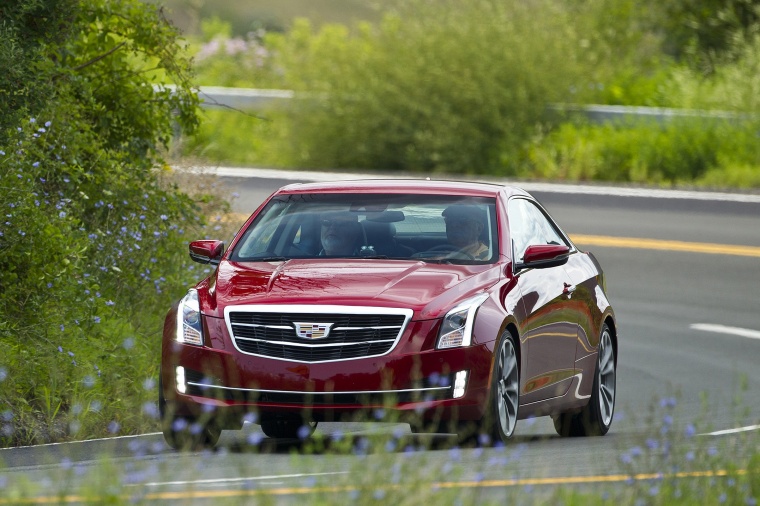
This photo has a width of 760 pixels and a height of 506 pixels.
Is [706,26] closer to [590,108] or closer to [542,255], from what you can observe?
[590,108]

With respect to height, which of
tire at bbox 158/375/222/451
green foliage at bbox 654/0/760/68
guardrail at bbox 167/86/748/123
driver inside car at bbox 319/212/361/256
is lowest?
guardrail at bbox 167/86/748/123

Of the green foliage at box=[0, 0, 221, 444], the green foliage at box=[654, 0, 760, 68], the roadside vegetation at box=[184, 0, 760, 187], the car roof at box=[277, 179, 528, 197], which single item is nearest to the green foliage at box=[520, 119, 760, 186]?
the roadside vegetation at box=[184, 0, 760, 187]

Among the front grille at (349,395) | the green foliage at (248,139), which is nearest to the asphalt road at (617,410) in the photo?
the front grille at (349,395)

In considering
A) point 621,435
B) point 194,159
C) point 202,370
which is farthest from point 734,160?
point 202,370

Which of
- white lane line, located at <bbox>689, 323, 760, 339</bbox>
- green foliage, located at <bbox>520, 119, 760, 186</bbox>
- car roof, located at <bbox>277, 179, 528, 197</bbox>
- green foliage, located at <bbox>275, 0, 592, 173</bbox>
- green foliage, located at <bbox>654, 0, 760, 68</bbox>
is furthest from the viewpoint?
green foliage, located at <bbox>654, 0, 760, 68</bbox>

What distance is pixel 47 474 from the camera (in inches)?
324

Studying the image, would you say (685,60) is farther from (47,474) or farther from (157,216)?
(47,474)

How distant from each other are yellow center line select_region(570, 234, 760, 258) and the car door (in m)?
11.1

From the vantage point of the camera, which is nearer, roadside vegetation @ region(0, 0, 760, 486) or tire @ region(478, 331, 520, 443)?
tire @ region(478, 331, 520, 443)

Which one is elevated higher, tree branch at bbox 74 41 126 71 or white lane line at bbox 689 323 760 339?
tree branch at bbox 74 41 126 71

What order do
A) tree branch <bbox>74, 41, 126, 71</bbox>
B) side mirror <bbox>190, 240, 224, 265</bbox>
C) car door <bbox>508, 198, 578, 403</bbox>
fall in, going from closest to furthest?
car door <bbox>508, 198, 578, 403</bbox>, side mirror <bbox>190, 240, 224, 265</bbox>, tree branch <bbox>74, 41, 126, 71</bbox>

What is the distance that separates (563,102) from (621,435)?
18506 mm

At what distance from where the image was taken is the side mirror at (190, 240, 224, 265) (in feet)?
34.6

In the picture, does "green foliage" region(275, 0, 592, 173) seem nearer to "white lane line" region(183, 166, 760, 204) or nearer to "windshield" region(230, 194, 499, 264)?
"white lane line" region(183, 166, 760, 204)
